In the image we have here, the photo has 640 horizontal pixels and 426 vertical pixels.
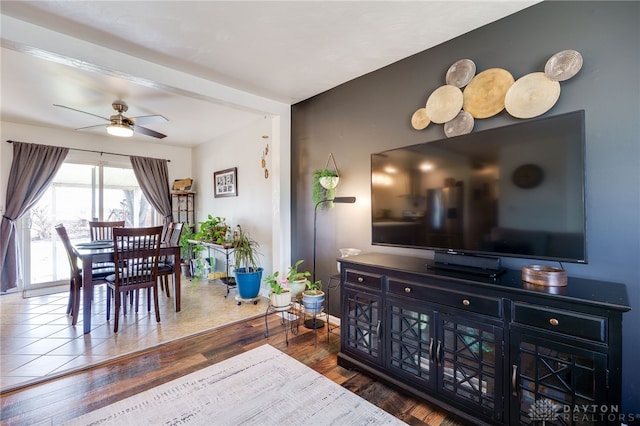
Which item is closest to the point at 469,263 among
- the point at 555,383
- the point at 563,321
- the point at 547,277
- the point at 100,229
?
the point at 547,277

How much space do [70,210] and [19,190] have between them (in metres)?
0.68

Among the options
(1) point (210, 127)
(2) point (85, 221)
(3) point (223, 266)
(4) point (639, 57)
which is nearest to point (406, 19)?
(4) point (639, 57)

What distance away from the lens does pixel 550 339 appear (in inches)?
51.8

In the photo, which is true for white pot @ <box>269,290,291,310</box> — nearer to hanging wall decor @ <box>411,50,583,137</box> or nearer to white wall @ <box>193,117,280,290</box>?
white wall @ <box>193,117,280,290</box>

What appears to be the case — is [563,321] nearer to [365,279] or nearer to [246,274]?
[365,279]

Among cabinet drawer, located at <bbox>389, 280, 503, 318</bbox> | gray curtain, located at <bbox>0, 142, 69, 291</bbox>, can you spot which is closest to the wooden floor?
cabinet drawer, located at <bbox>389, 280, 503, 318</bbox>

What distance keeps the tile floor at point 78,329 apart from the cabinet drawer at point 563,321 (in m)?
2.69

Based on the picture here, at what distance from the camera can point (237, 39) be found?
84.7 inches

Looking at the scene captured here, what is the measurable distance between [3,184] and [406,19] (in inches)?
226

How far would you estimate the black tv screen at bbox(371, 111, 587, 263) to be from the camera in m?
1.45

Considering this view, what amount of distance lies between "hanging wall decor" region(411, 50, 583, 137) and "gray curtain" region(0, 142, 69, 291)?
17.8 feet

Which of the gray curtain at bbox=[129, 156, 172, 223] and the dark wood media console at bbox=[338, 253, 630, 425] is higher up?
the gray curtain at bbox=[129, 156, 172, 223]

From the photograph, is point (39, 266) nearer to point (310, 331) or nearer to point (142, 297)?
point (142, 297)

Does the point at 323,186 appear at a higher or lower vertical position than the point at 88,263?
higher
